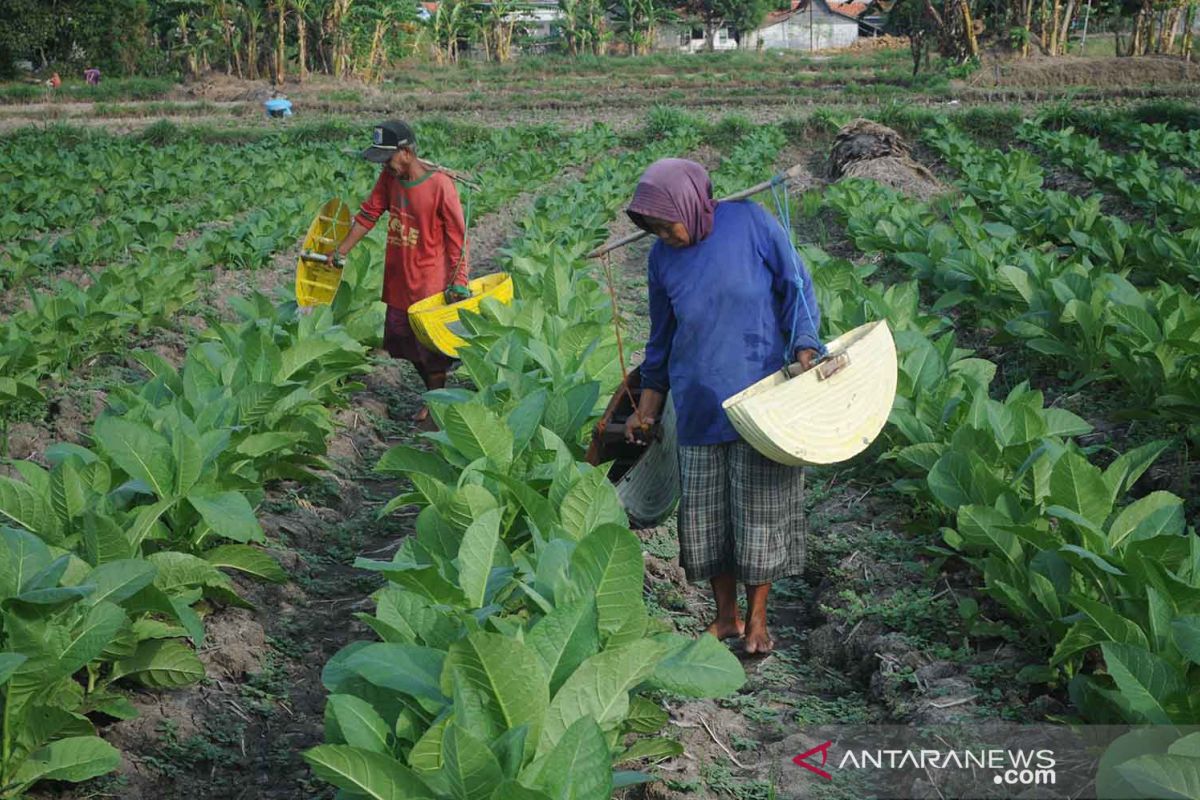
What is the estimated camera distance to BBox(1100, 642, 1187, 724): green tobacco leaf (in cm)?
278

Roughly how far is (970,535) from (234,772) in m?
2.35

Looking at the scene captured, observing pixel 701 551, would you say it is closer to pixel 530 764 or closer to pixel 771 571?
pixel 771 571

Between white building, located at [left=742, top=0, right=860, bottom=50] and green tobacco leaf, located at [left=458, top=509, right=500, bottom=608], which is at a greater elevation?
white building, located at [left=742, top=0, right=860, bottom=50]

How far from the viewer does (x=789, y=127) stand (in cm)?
2220

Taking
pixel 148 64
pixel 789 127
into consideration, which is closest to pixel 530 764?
pixel 789 127

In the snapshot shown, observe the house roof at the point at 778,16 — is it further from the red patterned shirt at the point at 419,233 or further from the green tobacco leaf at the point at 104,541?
the green tobacco leaf at the point at 104,541

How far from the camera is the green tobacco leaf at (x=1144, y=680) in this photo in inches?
110

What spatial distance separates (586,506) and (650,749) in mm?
738

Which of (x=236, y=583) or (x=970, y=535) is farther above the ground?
(x=970, y=535)

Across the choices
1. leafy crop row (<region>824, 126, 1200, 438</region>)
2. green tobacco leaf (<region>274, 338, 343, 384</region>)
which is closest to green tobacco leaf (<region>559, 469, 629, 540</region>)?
green tobacco leaf (<region>274, 338, 343, 384</region>)

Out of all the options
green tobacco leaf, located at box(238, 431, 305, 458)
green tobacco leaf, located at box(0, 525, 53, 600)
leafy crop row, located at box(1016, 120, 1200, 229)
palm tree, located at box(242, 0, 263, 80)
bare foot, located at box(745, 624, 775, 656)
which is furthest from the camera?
palm tree, located at box(242, 0, 263, 80)

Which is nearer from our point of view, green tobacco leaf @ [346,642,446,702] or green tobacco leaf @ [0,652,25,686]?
green tobacco leaf @ [346,642,446,702]

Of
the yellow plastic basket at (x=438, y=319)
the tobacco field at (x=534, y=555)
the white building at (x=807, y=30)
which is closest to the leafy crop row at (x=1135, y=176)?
the tobacco field at (x=534, y=555)

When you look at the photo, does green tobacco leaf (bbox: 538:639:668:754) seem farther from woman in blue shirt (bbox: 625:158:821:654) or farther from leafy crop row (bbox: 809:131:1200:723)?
woman in blue shirt (bbox: 625:158:821:654)
